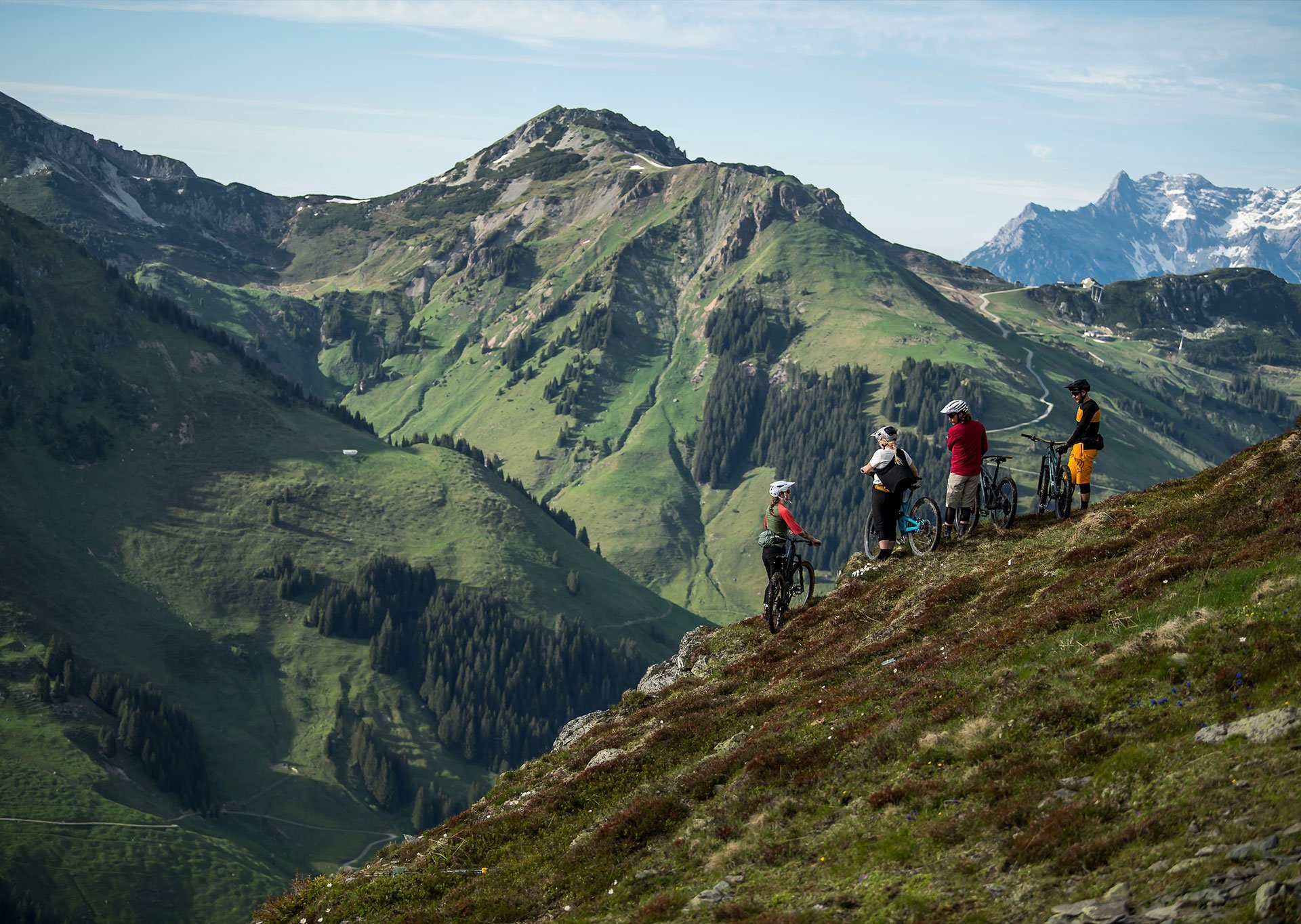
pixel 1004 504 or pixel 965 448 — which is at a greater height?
pixel 965 448

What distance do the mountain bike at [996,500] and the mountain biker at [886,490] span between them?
282 cm

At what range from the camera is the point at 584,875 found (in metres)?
24.3

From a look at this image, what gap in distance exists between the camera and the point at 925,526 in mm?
41219

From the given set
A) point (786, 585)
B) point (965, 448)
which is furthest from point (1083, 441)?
point (786, 585)

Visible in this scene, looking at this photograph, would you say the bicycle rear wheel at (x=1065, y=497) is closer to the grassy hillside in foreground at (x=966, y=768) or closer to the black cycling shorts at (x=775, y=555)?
the grassy hillside in foreground at (x=966, y=768)

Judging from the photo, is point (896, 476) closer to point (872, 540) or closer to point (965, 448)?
point (965, 448)

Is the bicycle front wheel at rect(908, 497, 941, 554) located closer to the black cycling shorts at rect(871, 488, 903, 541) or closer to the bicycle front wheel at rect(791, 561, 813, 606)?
the black cycling shorts at rect(871, 488, 903, 541)

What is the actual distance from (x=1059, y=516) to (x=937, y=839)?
2424cm

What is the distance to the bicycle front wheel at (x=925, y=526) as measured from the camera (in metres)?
41.2

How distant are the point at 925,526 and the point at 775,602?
6.36 metres

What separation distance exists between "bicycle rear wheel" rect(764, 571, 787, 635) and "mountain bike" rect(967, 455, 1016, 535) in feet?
24.9

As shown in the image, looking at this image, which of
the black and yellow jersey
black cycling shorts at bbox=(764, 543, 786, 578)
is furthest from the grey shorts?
black cycling shorts at bbox=(764, 543, 786, 578)

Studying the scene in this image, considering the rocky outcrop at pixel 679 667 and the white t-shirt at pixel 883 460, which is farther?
the rocky outcrop at pixel 679 667

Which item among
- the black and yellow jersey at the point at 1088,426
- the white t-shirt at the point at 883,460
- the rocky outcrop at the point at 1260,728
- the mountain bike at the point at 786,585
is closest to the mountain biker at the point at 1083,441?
the black and yellow jersey at the point at 1088,426
